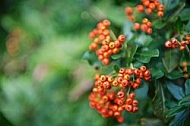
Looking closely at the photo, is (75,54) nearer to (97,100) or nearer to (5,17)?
(5,17)

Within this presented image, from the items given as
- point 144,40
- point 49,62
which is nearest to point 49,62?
point 49,62

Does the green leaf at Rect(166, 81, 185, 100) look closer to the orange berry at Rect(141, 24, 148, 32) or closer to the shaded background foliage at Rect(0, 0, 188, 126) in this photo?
the orange berry at Rect(141, 24, 148, 32)

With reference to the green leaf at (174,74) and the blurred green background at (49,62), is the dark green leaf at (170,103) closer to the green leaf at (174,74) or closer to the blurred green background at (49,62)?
the green leaf at (174,74)

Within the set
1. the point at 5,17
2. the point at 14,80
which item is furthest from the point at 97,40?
the point at 5,17

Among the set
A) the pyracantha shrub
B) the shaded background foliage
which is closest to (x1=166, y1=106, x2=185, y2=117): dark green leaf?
the pyracantha shrub

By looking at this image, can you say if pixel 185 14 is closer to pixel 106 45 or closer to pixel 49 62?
pixel 106 45

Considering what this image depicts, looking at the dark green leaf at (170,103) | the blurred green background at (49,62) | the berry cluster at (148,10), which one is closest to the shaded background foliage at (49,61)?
the blurred green background at (49,62)
